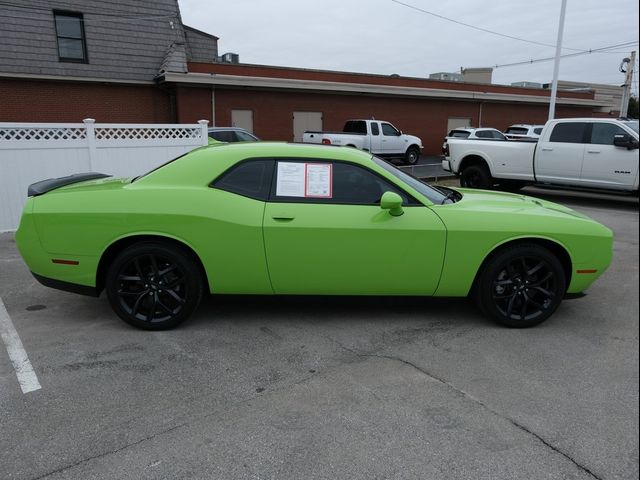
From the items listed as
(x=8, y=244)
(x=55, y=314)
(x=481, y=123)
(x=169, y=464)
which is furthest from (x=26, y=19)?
(x=481, y=123)

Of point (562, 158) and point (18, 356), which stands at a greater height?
point (562, 158)

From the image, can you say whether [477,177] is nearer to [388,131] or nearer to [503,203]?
[503,203]

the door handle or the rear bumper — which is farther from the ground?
the door handle

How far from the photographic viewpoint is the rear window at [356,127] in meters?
20.2

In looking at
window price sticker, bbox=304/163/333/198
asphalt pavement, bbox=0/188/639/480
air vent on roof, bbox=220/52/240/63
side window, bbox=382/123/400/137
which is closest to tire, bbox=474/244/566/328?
asphalt pavement, bbox=0/188/639/480

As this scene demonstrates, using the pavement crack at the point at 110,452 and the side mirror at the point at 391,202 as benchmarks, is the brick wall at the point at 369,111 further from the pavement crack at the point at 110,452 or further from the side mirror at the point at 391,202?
the pavement crack at the point at 110,452

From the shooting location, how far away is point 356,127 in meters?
20.6

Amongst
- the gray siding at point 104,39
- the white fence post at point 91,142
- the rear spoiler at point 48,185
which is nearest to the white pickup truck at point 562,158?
the white fence post at point 91,142

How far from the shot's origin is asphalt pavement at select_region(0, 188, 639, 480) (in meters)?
2.50

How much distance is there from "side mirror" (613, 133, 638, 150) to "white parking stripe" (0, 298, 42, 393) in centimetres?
1053

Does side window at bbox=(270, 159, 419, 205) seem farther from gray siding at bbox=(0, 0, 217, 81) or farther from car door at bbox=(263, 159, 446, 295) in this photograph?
gray siding at bbox=(0, 0, 217, 81)

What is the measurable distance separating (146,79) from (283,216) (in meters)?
17.5

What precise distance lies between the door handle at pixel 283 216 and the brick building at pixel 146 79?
1600 centimetres

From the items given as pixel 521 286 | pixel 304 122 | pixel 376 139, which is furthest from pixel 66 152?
pixel 304 122
